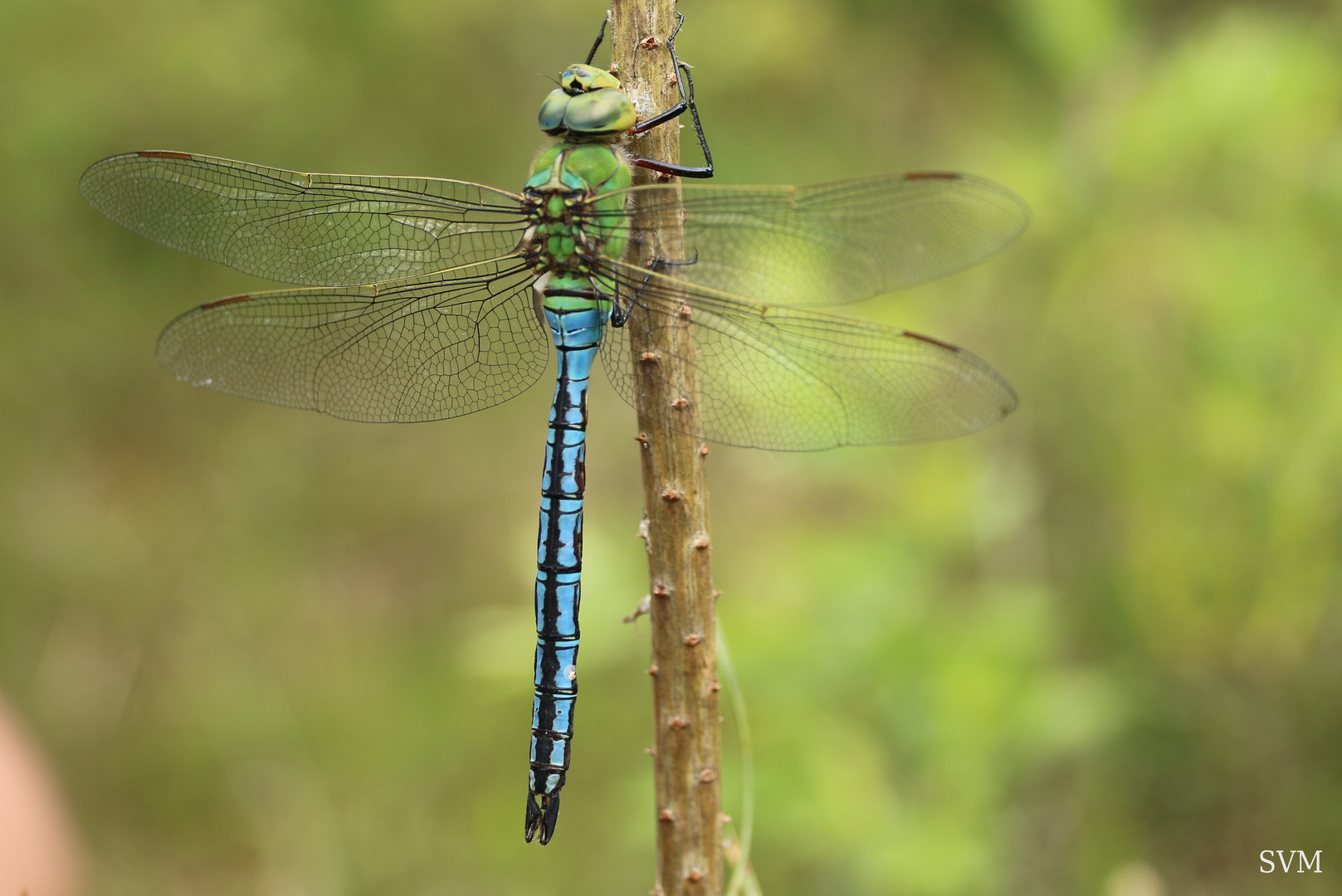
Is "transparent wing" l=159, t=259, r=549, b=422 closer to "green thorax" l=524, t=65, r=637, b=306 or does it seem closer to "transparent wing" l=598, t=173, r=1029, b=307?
"green thorax" l=524, t=65, r=637, b=306

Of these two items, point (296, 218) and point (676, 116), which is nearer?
point (676, 116)


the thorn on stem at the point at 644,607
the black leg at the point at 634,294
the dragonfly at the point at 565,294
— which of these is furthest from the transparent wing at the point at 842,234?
the thorn on stem at the point at 644,607

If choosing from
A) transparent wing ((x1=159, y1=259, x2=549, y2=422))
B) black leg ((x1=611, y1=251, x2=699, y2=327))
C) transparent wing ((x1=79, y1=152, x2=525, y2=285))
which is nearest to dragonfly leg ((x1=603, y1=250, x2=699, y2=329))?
black leg ((x1=611, y1=251, x2=699, y2=327))

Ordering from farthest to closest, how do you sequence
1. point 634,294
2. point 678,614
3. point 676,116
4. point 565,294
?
point 565,294 < point 634,294 < point 676,116 < point 678,614

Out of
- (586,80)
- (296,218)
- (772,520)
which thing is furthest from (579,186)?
(772,520)

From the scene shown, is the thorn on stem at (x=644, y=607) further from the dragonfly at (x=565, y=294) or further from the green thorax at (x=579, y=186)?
the green thorax at (x=579, y=186)

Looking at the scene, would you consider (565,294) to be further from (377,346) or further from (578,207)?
(377,346)

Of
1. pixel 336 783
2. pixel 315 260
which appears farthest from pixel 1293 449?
pixel 336 783
